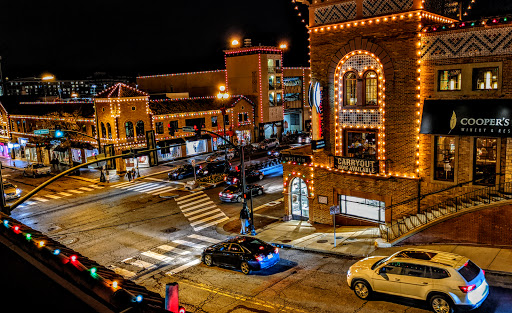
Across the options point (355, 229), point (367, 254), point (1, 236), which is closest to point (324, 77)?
point (355, 229)

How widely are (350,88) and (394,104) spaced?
9.73ft

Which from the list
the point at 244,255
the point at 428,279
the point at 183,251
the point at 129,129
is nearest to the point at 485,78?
the point at 428,279

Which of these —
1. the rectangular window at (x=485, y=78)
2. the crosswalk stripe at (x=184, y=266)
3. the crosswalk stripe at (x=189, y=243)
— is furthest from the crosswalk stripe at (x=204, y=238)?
the rectangular window at (x=485, y=78)

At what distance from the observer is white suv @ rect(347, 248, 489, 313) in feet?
44.0

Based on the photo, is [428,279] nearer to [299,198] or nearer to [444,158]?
[444,158]

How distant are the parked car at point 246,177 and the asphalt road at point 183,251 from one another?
1057 mm

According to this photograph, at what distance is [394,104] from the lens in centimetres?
2280

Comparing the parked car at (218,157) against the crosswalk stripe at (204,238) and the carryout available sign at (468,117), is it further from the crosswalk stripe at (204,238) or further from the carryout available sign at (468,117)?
the carryout available sign at (468,117)

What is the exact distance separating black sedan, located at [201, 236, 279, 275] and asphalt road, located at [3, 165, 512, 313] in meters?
0.40

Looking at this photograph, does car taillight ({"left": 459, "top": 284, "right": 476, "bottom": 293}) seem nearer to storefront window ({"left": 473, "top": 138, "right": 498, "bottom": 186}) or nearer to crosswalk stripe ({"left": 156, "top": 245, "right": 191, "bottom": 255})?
storefront window ({"left": 473, "top": 138, "right": 498, "bottom": 186})

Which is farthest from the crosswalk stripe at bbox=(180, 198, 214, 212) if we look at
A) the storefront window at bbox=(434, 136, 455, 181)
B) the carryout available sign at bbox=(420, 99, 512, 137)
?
the carryout available sign at bbox=(420, 99, 512, 137)

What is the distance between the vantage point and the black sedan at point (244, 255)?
19.4 m

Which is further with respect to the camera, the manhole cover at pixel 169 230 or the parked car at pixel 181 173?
the parked car at pixel 181 173

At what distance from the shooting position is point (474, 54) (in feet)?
65.4
